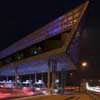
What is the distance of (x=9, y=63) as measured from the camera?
6788 centimetres

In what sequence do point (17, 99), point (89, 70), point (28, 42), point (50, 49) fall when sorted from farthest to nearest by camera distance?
point (89, 70)
point (28, 42)
point (50, 49)
point (17, 99)

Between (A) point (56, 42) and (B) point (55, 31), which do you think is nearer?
(A) point (56, 42)

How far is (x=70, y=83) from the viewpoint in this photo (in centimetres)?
7681

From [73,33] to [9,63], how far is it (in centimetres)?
3247

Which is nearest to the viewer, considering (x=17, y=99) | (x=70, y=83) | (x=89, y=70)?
(x=17, y=99)

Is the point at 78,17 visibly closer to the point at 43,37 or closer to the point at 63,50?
the point at 63,50

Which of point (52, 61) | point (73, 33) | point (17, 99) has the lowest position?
point (17, 99)

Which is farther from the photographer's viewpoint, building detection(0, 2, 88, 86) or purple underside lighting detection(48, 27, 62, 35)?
purple underside lighting detection(48, 27, 62, 35)

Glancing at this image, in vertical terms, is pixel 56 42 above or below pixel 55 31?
below

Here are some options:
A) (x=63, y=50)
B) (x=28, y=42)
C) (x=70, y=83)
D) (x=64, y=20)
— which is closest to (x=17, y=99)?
(x=63, y=50)

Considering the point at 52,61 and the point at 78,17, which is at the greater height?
the point at 78,17

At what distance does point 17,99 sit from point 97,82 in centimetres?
2726

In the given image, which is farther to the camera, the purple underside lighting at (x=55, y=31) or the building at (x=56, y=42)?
the purple underside lighting at (x=55, y=31)

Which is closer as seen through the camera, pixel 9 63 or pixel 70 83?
pixel 9 63
